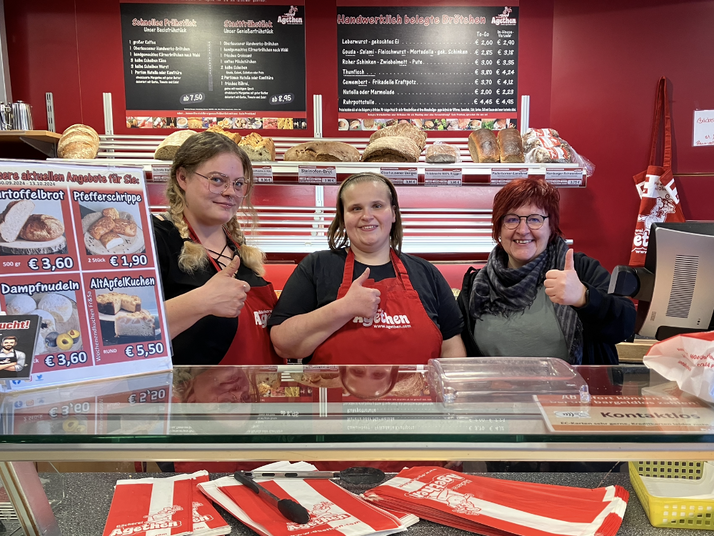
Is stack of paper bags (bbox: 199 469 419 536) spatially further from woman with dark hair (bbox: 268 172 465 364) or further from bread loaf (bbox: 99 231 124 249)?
woman with dark hair (bbox: 268 172 465 364)

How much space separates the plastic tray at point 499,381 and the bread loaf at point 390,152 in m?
1.88

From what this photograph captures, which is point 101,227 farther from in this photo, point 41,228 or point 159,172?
point 159,172

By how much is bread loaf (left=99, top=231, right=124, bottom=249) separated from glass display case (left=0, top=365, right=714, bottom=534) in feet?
0.84

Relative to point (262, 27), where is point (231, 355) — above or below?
below

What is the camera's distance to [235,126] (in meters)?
3.65

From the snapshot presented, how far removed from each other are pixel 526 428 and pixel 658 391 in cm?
30

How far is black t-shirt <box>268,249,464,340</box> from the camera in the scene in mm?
1955

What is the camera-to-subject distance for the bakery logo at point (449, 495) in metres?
1.04

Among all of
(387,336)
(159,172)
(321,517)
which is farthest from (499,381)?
(159,172)

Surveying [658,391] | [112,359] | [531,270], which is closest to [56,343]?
[112,359]

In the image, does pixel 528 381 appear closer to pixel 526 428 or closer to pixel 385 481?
pixel 526 428

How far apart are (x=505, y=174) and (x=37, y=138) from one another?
2610 mm

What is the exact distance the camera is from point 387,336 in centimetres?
194

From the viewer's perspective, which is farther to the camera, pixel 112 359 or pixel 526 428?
pixel 112 359
